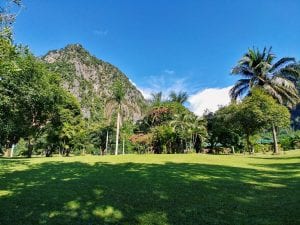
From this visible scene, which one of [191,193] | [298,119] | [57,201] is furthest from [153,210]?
[298,119]

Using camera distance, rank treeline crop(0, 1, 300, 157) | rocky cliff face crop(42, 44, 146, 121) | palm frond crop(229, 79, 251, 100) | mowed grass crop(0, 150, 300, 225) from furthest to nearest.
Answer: rocky cliff face crop(42, 44, 146, 121) → palm frond crop(229, 79, 251, 100) → treeline crop(0, 1, 300, 157) → mowed grass crop(0, 150, 300, 225)

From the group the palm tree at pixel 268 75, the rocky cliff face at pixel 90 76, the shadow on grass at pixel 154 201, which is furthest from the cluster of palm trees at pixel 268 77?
the rocky cliff face at pixel 90 76

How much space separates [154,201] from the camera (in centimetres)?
764

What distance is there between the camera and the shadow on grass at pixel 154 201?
621 cm

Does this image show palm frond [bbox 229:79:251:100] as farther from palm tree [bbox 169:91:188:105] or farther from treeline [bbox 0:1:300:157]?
palm tree [bbox 169:91:188:105]

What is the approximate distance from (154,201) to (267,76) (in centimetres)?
2838

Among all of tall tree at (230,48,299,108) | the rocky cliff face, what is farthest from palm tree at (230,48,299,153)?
the rocky cliff face

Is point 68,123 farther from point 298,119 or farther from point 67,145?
point 298,119

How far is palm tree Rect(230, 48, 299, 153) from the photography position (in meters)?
31.0

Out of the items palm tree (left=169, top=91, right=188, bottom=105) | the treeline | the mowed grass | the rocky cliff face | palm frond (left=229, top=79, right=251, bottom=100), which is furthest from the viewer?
the rocky cliff face

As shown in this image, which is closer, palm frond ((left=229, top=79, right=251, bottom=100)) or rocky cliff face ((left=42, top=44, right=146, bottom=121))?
palm frond ((left=229, top=79, right=251, bottom=100))

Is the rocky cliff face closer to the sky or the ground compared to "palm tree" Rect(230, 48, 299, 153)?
closer to the sky

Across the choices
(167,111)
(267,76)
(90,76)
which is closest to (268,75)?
(267,76)

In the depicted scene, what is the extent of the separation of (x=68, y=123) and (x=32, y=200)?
36.6m
